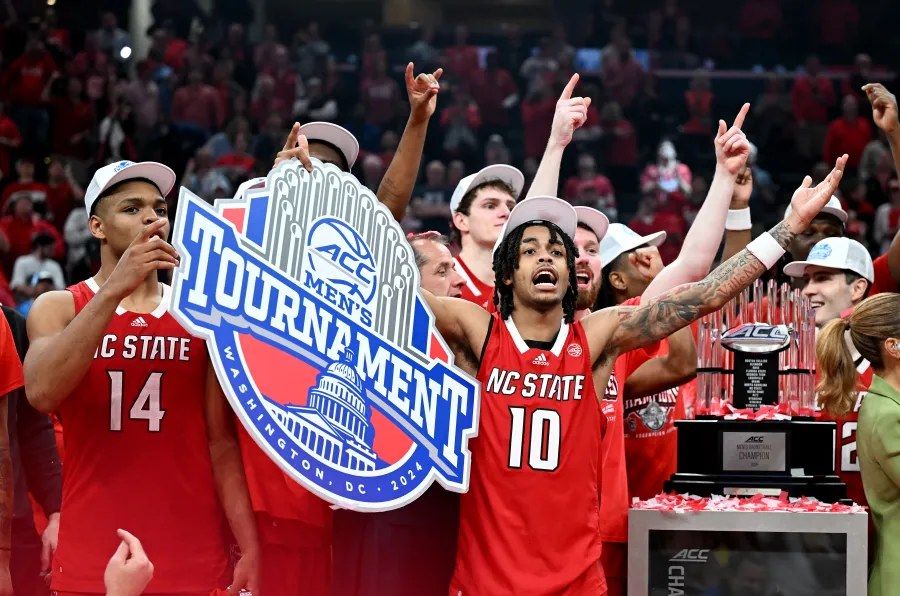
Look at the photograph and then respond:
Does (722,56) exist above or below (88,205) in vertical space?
above

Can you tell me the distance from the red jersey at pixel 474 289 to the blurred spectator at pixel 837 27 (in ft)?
41.3

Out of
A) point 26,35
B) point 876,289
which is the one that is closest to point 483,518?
point 876,289

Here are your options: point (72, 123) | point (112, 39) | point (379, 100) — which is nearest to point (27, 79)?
point (72, 123)

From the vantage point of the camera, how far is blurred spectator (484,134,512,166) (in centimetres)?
1457

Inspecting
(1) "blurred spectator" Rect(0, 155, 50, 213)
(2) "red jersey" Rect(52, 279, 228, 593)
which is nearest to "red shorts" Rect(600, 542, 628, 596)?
(2) "red jersey" Rect(52, 279, 228, 593)

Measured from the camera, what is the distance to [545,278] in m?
4.17

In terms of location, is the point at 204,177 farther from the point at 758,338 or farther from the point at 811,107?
the point at 758,338

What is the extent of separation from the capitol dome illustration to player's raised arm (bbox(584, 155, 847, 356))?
2.49 feet

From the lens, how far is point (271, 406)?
376 cm

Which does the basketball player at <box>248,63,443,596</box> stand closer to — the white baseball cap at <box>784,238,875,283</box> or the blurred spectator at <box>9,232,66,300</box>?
the white baseball cap at <box>784,238,875,283</box>

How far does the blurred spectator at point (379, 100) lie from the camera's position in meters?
15.6

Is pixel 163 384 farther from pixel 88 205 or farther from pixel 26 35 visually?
pixel 26 35

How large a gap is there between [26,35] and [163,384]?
13010 mm

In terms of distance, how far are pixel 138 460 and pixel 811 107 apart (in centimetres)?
1275
